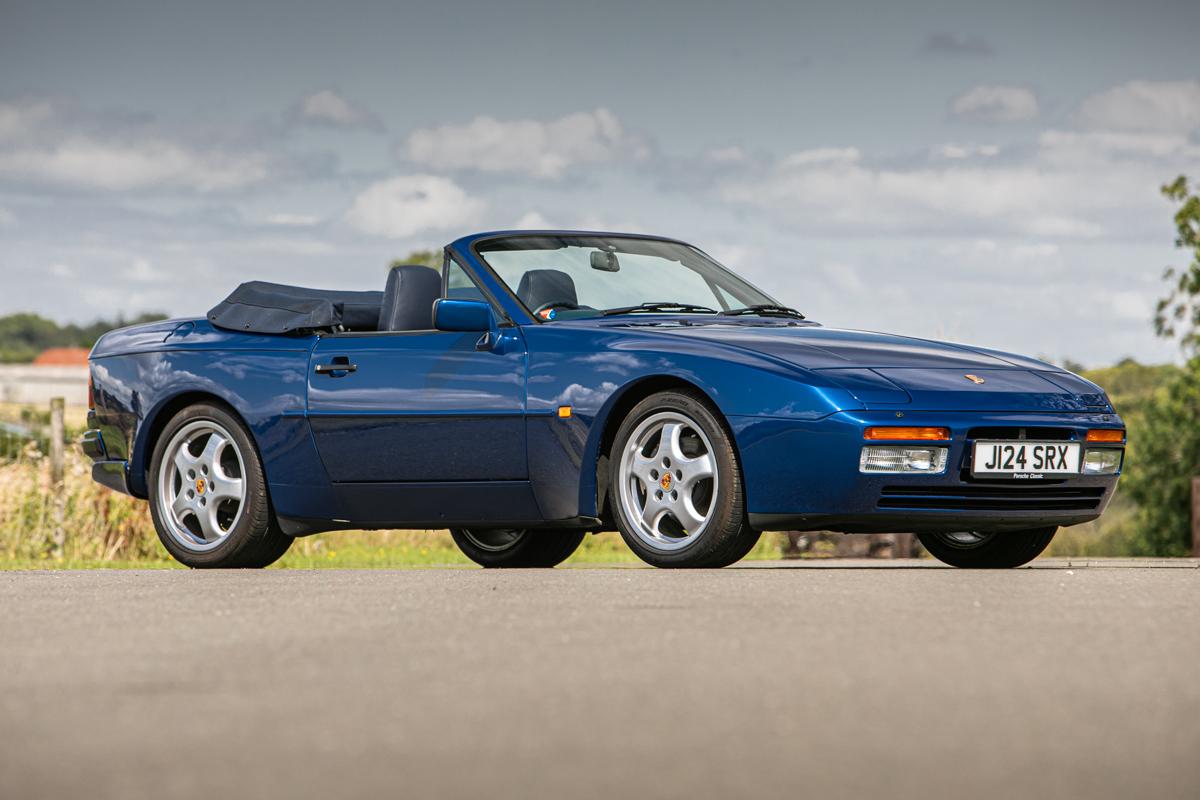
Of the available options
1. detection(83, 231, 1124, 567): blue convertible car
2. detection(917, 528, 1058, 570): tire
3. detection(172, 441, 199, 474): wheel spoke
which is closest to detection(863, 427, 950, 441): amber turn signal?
detection(83, 231, 1124, 567): blue convertible car

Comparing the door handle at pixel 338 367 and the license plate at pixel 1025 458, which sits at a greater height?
the door handle at pixel 338 367

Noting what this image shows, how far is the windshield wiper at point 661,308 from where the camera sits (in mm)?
8969

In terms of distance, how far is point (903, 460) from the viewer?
7.73 metres

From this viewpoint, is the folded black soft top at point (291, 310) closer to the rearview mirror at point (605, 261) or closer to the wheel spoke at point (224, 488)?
the wheel spoke at point (224, 488)

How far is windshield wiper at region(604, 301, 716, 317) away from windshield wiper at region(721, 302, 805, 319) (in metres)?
0.10

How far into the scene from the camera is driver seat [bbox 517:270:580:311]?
8945mm

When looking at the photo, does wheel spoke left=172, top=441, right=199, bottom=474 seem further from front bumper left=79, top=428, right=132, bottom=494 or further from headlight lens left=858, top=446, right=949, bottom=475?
headlight lens left=858, top=446, right=949, bottom=475

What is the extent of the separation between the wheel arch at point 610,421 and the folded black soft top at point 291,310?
1928mm

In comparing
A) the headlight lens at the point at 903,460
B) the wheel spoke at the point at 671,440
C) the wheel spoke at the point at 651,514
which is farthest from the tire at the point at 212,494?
the headlight lens at the point at 903,460

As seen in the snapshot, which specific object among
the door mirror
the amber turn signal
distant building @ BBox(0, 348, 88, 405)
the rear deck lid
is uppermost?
the door mirror

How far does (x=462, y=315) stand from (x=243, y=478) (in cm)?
155

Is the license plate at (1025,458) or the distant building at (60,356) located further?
the distant building at (60,356)

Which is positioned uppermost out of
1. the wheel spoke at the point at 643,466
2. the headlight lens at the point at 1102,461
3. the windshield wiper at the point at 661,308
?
the windshield wiper at the point at 661,308

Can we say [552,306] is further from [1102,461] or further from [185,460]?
[1102,461]
